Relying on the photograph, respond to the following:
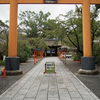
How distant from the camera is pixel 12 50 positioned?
802 centimetres

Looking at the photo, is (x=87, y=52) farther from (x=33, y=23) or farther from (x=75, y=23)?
(x=33, y=23)

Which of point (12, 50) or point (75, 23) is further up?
point (75, 23)

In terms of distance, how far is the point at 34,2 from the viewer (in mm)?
8367

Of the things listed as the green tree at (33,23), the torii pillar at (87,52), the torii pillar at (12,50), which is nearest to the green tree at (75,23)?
the torii pillar at (87,52)

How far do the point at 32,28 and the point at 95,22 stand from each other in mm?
27426

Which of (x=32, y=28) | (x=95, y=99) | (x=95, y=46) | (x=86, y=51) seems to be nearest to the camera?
(x=95, y=99)

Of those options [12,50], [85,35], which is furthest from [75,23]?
→ [12,50]

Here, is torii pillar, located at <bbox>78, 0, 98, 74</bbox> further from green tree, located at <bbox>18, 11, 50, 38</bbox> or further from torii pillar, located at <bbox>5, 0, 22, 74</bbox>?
green tree, located at <bbox>18, 11, 50, 38</bbox>

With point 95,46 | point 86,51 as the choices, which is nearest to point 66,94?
point 86,51

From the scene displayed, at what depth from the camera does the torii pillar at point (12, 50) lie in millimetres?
7863

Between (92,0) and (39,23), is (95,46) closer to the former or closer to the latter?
(92,0)

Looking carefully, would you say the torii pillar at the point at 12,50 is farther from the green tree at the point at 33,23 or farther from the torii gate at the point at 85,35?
the green tree at the point at 33,23

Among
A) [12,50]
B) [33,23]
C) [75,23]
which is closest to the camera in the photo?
[12,50]

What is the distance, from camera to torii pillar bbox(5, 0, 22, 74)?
7.86 meters
